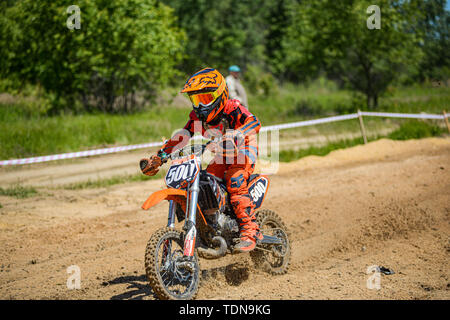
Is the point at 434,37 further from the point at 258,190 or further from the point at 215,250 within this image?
the point at 215,250

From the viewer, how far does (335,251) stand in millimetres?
6273

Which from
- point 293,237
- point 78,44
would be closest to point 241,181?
point 293,237

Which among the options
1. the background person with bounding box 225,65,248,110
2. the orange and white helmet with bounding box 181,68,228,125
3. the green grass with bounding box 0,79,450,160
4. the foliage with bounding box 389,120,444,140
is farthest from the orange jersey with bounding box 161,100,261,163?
the foliage with bounding box 389,120,444,140

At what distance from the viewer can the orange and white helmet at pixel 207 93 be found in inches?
173

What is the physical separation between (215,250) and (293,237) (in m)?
2.68

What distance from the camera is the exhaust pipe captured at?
441cm

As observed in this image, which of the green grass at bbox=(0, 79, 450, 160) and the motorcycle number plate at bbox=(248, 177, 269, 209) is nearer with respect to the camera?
the motorcycle number plate at bbox=(248, 177, 269, 209)

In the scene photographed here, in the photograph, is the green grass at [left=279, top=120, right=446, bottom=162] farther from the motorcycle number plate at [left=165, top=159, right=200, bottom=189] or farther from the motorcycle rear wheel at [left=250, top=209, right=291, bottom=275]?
the motorcycle number plate at [left=165, top=159, right=200, bottom=189]

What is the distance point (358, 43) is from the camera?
19.9m

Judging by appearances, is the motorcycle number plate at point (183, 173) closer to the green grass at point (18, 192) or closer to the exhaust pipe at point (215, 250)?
the exhaust pipe at point (215, 250)

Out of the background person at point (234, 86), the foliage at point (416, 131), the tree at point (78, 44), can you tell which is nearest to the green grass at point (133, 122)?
the tree at point (78, 44)

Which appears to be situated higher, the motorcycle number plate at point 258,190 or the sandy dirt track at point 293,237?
the motorcycle number plate at point 258,190

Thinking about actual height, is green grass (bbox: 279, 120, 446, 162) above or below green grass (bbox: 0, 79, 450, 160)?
below

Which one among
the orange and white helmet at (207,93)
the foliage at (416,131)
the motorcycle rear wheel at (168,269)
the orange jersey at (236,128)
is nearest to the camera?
the motorcycle rear wheel at (168,269)
